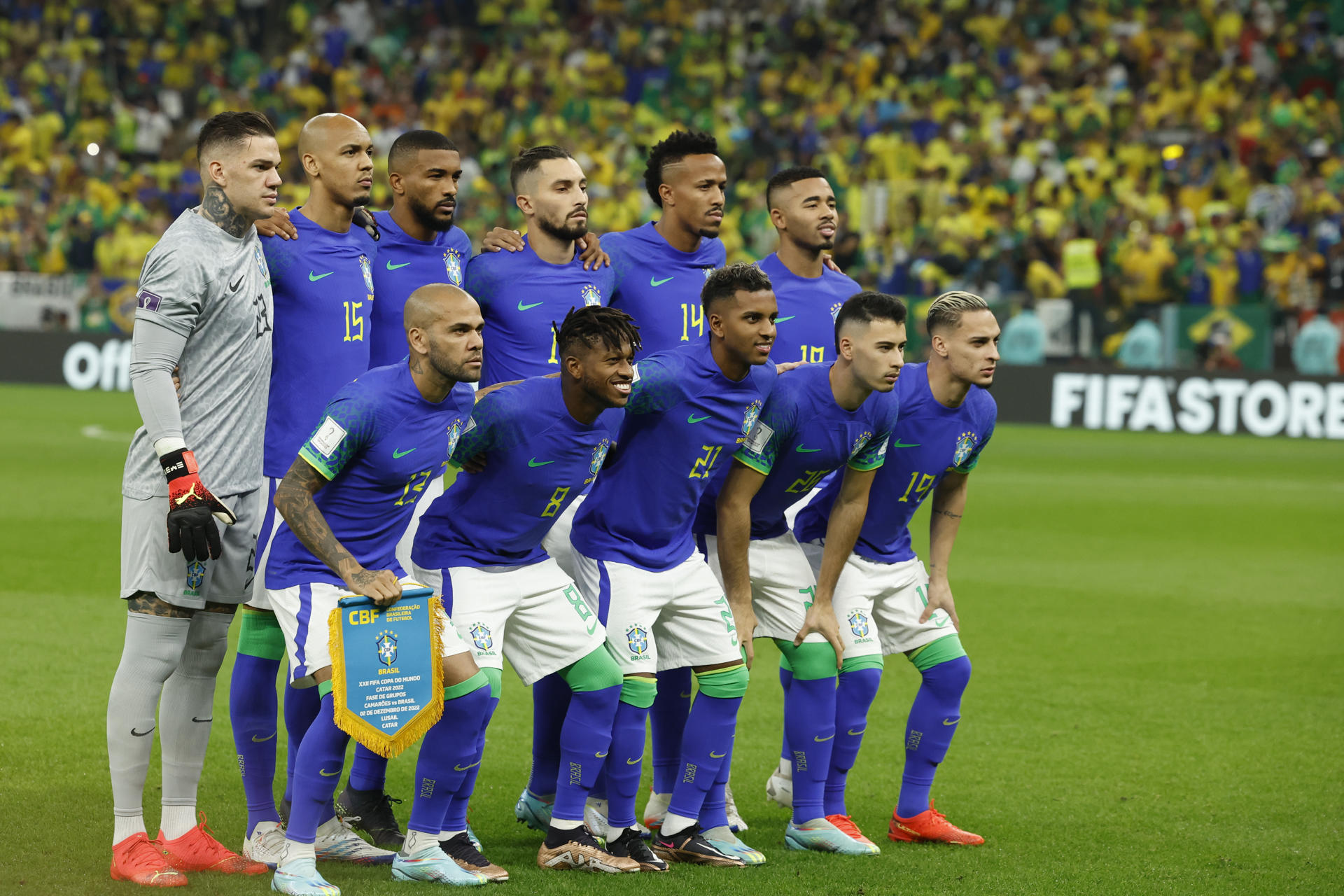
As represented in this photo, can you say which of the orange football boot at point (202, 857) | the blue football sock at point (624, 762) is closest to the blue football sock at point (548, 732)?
the blue football sock at point (624, 762)

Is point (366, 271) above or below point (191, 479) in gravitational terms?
above

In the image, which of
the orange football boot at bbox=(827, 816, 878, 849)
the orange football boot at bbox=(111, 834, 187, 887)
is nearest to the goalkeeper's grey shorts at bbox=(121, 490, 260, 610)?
the orange football boot at bbox=(111, 834, 187, 887)

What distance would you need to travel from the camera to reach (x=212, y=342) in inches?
191

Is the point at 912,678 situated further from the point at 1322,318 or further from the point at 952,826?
the point at 1322,318

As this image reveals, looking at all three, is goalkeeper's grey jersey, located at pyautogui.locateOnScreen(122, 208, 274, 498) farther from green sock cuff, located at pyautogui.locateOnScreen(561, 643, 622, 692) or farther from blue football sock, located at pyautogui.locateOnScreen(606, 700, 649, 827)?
blue football sock, located at pyautogui.locateOnScreen(606, 700, 649, 827)

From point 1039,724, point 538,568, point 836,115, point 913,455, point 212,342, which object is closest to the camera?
point 212,342

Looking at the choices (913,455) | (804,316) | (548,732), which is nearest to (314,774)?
(548,732)

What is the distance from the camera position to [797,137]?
88.3ft

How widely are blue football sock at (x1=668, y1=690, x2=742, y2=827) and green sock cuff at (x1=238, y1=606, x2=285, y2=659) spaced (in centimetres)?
145

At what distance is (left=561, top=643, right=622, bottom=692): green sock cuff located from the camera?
16.5 ft

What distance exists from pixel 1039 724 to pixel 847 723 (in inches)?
86.4

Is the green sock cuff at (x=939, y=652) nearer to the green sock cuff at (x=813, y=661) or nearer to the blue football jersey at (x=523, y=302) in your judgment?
the green sock cuff at (x=813, y=661)

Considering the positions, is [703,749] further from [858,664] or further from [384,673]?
[384,673]

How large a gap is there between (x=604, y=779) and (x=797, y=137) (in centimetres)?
2253
